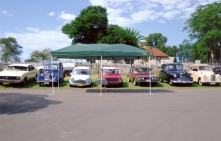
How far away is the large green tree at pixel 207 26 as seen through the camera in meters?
50.5

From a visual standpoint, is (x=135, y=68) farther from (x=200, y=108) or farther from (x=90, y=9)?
(x=90, y=9)

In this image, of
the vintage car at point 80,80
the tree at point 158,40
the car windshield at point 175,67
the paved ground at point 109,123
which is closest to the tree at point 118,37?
the car windshield at point 175,67

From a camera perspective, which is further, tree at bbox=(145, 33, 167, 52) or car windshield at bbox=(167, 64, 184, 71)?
tree at bbox=(145, 33, 167, 52)

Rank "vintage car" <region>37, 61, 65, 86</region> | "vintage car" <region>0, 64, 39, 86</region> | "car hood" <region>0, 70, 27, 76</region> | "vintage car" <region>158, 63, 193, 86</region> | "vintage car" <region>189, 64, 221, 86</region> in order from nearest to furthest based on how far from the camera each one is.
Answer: "vintage car" <region>0, 64, 39, 86</region>
"car hood" <region>0, 70, 27, 76</region>
"vintage car" <region>37, 61, 65, 86</region>
"vintage car" <region>158, 63, 193, 86</region>
"vintage car" <region>189, 64, 221, 86</region>

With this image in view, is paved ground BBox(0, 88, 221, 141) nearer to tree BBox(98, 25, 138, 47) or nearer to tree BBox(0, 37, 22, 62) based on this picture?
tree BBox(98, 25, 138, 47)

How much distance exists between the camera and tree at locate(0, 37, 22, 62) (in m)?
51.2

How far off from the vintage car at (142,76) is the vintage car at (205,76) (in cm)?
432

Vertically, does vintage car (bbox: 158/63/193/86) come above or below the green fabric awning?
A: below

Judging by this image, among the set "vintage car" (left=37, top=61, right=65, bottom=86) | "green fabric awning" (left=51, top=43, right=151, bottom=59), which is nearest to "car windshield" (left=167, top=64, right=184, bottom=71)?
"green fabric awning" (left=51, top=43, right=151, bottom=59)

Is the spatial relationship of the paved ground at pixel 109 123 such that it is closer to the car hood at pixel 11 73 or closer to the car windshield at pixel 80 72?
the car hood at pixel 11 73

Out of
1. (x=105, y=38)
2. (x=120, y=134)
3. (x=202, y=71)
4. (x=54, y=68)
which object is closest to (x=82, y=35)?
(x=105, y=38)

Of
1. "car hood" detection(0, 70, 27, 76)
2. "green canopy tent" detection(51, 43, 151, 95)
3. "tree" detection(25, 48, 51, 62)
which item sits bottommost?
"car hood" detection(0, 70, 27, 76)

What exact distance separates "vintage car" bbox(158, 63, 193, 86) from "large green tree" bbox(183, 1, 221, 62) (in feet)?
110

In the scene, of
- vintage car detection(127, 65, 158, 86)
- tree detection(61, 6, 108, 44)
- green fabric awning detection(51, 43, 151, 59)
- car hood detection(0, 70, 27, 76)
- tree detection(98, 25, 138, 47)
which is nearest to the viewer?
green fabric awning detection(51, 43, 151, 59)
